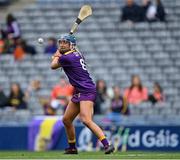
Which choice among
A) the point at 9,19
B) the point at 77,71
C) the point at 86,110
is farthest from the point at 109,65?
the point at 86,110

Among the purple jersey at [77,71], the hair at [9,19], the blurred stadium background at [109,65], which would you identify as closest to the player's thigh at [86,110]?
the purple jersey at [77,71]

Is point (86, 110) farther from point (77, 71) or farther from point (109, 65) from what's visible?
point (109, 65)

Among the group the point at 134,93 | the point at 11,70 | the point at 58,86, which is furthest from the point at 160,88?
the point at 11,70

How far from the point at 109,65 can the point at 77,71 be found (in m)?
10.1

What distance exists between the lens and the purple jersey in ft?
55.5

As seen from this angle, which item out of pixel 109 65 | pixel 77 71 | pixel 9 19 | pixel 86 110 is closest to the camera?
pixel 86 110

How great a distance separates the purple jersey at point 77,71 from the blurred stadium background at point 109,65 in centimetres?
534

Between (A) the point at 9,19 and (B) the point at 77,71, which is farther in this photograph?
(A) the point at 9,19

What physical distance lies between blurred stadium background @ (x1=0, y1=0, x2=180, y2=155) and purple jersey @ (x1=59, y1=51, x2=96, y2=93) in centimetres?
534

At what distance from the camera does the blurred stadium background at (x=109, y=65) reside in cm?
2230

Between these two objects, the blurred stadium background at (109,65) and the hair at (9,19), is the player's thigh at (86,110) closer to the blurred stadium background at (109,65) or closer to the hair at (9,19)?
the blurred stadium background at (109,65)

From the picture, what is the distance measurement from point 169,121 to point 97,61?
17.1ft

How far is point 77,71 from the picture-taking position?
55.6 feet

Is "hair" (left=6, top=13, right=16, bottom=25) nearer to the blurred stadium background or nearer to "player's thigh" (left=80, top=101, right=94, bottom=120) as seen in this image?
the blurred stadium background
